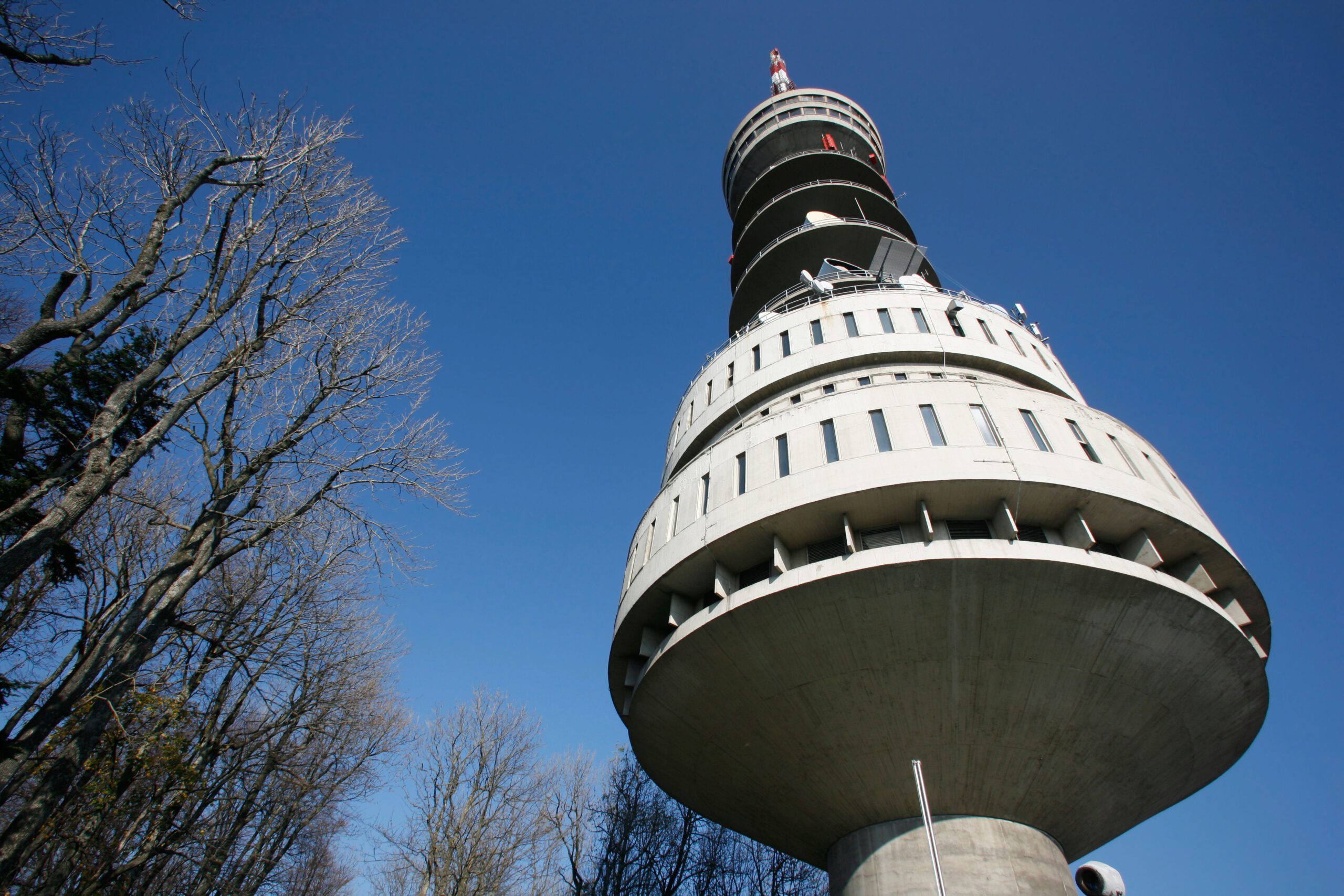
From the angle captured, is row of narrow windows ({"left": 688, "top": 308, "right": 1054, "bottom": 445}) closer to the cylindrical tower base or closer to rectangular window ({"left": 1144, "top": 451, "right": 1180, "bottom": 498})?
rectangular window ({"left": 1144, "top": 451, "right": 1180, "bottom": 498})

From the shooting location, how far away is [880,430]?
41.4 feet

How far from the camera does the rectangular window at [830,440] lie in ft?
41.3

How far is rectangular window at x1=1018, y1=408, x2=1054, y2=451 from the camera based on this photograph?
1224 centimetres

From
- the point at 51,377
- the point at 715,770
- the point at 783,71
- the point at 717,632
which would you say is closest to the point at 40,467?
the point at 51,377

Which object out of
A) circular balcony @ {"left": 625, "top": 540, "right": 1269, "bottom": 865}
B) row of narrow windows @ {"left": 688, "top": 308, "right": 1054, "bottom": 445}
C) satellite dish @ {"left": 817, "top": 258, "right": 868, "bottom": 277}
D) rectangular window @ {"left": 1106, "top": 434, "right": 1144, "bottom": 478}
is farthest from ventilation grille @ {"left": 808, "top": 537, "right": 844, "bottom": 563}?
satellite dish @ {"left": 817, "top": 258, "right": 868, "bottom": 277}

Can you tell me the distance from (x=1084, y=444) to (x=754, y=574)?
6661mm

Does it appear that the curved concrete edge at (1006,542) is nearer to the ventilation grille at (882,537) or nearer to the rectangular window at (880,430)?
the rectangular window at (880,430)

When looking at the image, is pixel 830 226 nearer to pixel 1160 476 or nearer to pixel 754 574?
pixel 1160 476

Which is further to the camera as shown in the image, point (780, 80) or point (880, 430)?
point (780, 80)

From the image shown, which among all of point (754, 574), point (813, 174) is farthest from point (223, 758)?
point (813, 174)

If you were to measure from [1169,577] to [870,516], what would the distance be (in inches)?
189

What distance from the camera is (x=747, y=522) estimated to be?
12.5m

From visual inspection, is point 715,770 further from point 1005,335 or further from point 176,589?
point 1005,335

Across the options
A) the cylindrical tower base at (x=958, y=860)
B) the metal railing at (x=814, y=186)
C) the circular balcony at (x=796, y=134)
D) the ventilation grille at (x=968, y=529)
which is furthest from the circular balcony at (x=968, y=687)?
the circular balcony at (x=796, y=134)
